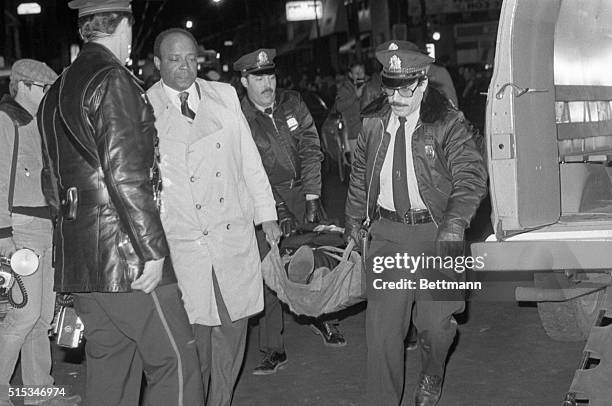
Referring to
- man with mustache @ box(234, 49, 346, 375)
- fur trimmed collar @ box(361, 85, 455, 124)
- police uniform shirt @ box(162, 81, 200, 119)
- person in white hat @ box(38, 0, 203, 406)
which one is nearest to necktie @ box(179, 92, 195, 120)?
police uniform shirt @ box(162, 81, 200, 119)

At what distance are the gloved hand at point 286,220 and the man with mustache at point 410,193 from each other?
97 centimetres

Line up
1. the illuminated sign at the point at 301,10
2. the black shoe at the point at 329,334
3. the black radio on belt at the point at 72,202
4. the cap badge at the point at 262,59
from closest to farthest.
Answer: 1. the black radio on belt at the point at 72,202
2. the cap badge at the point at 262,59
3. the black shoe at the point at 329,334
4. the illuminated sign at the point at 301,10

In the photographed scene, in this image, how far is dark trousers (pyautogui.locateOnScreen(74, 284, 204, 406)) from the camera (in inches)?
169

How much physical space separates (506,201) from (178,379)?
6.44ft

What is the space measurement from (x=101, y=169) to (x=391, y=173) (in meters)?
1.90

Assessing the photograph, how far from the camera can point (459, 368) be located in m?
6.74

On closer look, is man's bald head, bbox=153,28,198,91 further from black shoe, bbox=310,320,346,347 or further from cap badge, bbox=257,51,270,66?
black shoe, bbox=310,320,346,347

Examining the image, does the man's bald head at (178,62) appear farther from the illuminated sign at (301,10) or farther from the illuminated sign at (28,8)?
the illuminated sign at (301,10)

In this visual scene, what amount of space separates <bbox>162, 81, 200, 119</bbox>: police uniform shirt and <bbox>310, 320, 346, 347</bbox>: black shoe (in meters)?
2.73

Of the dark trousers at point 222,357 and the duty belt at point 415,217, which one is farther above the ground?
the duty belt at point 415,217

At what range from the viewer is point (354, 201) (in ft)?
19.1

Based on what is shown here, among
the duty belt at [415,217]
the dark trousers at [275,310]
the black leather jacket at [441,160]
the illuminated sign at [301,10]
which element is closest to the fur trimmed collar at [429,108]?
the black leather jacket at [441,160]

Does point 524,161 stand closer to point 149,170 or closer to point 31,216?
point 149,170

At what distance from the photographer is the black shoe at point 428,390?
578 cm
